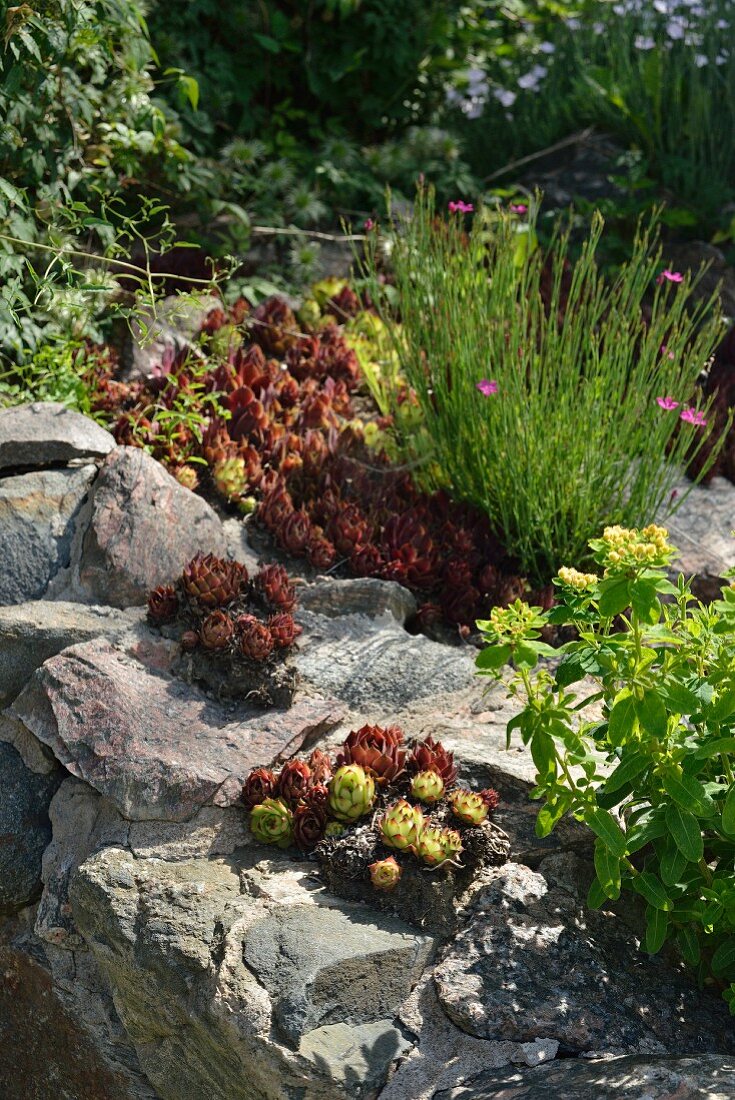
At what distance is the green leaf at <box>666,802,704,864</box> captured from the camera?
2.49 meters

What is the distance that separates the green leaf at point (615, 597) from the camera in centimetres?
240

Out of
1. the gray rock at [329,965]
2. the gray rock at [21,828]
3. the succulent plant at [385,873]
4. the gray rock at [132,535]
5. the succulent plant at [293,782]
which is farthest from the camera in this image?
the gray rock at [132,535]

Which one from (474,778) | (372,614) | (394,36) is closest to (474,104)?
(394,36)

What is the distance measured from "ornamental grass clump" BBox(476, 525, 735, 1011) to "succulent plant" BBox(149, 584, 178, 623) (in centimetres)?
140

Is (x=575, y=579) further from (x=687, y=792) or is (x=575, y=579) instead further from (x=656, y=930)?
(x=656, y=930)

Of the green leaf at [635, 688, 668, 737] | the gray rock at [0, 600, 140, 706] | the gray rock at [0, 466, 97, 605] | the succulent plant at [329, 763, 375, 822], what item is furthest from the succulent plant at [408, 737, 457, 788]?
the gray rock at [0, 466, 97, 605]

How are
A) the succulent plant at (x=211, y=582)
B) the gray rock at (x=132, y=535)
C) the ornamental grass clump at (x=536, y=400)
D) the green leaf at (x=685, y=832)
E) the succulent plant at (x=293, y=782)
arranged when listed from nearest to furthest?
the green leaf at (x=685, y=832) < the succulent plant at (x=293, y=782) < the succulent plant at (x=211, y=582) < the gray rock at (x=132, y=535) < the ornamental grass clump at (x=536, y=400)

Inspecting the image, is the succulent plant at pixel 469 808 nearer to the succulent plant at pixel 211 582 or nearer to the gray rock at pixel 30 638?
the succulent plant at pixel 211 582

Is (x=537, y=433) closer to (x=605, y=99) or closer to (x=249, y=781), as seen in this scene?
(x=249, y=781)

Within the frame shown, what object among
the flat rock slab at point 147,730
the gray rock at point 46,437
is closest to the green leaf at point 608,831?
the flat rock slab at point 147,730

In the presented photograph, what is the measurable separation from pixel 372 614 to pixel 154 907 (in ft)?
4.30

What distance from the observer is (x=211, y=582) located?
3.69m

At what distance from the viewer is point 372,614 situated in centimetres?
393

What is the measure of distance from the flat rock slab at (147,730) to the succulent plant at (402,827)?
500 mm
